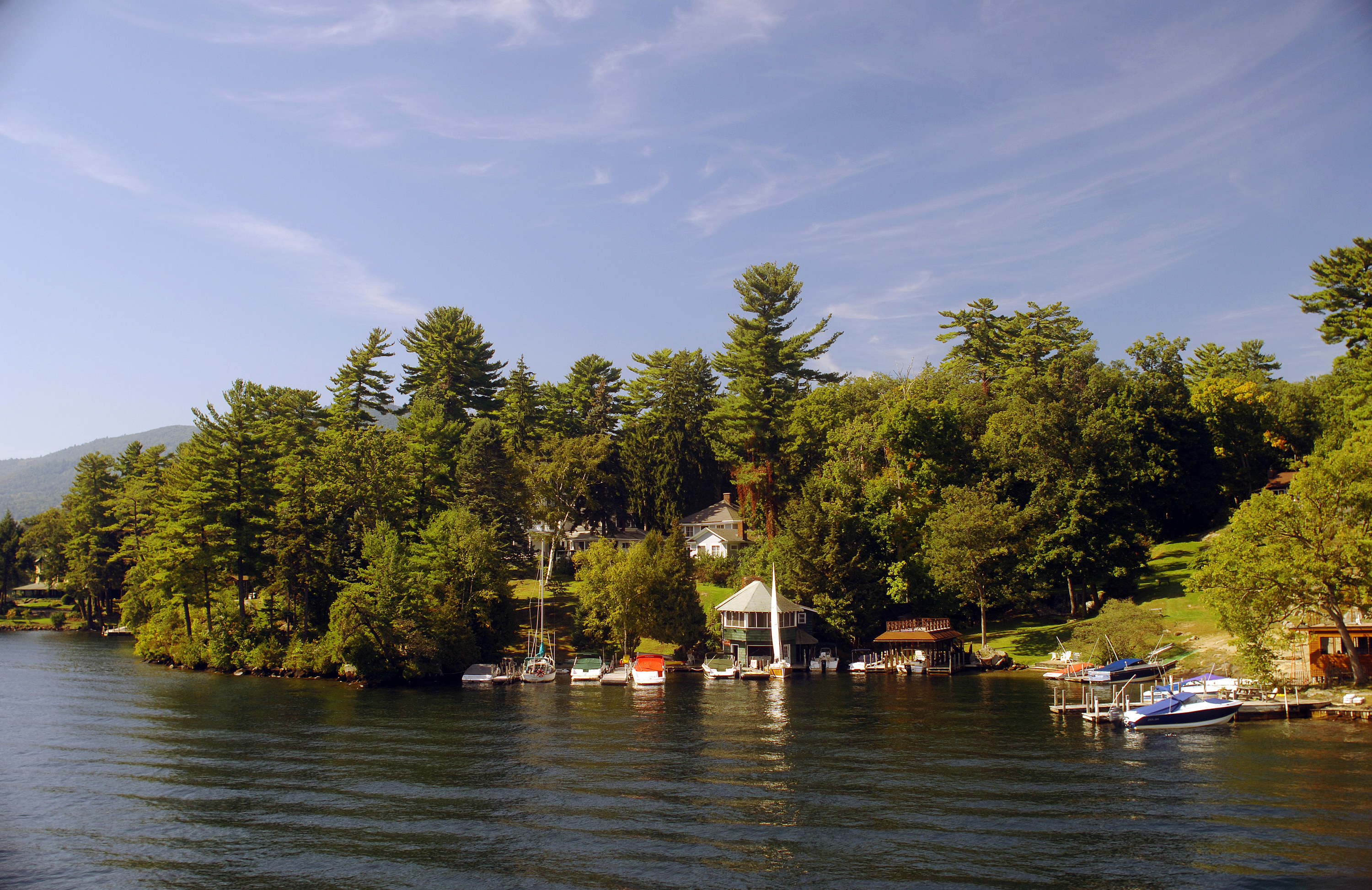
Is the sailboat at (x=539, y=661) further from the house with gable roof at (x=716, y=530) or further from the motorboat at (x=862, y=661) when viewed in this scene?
the house with gable roof at (x=716, y=530)

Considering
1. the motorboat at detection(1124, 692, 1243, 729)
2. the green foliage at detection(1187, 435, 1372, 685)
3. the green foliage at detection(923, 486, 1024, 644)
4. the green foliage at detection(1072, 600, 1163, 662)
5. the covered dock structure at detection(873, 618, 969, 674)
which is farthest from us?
the green foliage at detection(923, 486, 1024, 644)

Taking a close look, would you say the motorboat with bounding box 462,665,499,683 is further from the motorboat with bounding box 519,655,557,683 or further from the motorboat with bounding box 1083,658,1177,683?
the motorboat with bounding box 1083,658,1177,683

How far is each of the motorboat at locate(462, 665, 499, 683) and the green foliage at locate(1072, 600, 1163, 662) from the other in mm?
43791

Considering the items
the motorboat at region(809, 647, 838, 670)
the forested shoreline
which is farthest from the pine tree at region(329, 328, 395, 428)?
the motorboat at region(809, 647, 838, 670)

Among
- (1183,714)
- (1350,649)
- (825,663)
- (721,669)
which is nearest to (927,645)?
(825,663)

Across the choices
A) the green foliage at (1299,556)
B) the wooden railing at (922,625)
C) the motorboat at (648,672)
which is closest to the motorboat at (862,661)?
the wooden railing at (922,625)

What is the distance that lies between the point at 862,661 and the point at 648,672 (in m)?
21.3

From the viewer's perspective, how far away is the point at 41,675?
64.1 metres

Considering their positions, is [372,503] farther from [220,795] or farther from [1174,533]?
[1174,533]

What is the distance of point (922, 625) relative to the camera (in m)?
68.7

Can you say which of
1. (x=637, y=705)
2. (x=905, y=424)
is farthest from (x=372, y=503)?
(x=905, y=424)

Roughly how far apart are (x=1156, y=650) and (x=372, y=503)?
Answer: 6128cm

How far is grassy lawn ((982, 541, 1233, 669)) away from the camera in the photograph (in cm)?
5538

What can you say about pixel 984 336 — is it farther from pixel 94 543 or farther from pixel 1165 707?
pixel 94 543
